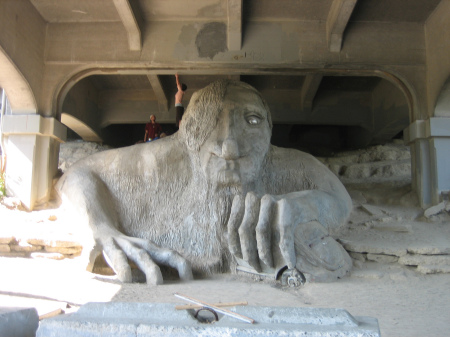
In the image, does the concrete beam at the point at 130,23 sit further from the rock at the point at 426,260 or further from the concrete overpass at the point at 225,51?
the rock at the point at 426,260

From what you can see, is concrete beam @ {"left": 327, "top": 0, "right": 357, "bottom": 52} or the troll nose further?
concrete beam @ {"left": 327, "top": 0, "right": 357, "bottom": 52}

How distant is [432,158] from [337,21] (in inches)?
75.0

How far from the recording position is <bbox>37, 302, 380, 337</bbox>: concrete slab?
1295 mm

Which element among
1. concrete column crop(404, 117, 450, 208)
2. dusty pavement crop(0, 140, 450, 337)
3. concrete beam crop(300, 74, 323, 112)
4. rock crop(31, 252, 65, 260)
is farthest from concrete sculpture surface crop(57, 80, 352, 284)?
concrete beam crop(300, 74, 323, 112)

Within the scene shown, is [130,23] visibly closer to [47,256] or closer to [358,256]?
[47,256]

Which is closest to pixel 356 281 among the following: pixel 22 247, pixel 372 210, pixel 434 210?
pixel 372 210

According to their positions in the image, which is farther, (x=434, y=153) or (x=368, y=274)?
(x=434, y=153)

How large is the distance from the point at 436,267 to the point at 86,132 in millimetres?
5800

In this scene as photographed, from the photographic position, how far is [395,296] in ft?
8.60

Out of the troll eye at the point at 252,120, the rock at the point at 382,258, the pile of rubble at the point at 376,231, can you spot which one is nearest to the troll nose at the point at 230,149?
the troll eye at the point at 252,120

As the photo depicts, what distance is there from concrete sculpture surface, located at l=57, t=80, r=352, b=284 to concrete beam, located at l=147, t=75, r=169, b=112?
8.82 feet

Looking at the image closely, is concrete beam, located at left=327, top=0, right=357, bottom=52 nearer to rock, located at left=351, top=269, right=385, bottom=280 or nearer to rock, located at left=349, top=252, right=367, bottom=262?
rock, located at left=349, top=252, right=367, bottom=262

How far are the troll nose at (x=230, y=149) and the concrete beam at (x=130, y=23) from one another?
220 cm

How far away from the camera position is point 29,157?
4680mm
